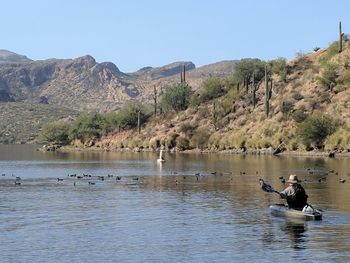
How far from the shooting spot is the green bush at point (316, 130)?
316 ft

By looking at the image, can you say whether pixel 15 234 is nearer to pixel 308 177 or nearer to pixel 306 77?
pixel 308 177

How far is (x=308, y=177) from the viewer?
58.6m

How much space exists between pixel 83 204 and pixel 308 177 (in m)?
23.0

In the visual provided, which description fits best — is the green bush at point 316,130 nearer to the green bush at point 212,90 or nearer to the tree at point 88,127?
the green bush at point 212,90

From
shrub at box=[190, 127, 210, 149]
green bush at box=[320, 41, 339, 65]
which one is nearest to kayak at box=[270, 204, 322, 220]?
shrub at box=[190, 127, 210, 149]

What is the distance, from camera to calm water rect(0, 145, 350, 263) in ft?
84.9

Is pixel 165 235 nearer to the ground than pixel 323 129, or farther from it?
nearer to the ground

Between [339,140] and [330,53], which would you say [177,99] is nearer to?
[330,53]

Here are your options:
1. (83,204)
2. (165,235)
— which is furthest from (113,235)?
(83,204)

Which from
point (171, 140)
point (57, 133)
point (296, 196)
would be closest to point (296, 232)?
point (296, 196)

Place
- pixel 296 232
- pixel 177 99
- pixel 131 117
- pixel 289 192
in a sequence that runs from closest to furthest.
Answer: pixel 296 232
pixel 289 192
pixel 177 99
pixel 131 117

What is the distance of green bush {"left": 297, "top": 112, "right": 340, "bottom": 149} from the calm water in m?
38.0

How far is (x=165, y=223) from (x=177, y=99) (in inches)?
4226

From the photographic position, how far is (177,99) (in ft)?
459
